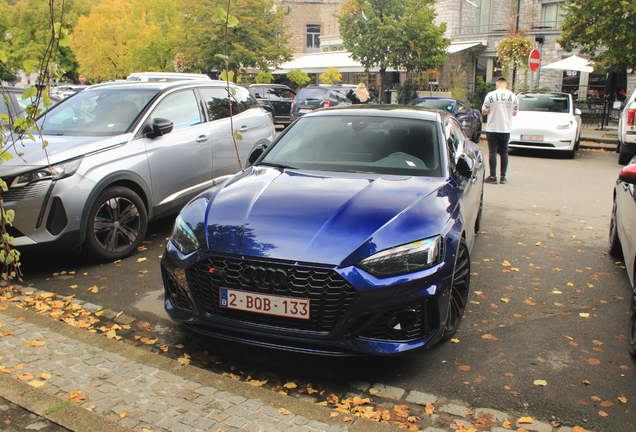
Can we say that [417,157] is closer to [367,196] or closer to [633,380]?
[367,196]

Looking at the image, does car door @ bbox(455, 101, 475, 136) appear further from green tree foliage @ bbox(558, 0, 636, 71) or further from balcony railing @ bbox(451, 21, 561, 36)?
balcony railing @ bbox(451, 21, 561, 36)

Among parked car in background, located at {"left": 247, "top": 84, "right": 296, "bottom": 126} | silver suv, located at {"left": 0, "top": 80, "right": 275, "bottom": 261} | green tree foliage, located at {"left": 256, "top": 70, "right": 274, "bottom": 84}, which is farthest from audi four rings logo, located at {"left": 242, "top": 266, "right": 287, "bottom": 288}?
green tree foliage, located at {"left": 256, "top": 70, "right": 274, "bottom": 84}

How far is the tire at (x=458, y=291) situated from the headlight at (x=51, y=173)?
3603 mm

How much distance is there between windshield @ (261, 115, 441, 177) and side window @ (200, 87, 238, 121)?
2.50 meters

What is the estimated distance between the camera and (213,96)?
7484 mm

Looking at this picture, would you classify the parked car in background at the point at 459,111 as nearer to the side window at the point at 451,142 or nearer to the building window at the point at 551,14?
the side window at the point at 451,142

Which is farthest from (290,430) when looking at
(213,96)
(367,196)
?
(213,96)

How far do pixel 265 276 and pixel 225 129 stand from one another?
4.58 meters

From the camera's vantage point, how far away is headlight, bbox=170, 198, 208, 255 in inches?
137

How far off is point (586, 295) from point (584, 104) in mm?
26683

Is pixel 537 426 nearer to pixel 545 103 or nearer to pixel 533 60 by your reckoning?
pixel 545 103

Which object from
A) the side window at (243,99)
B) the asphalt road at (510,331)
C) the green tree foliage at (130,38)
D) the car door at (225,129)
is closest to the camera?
the asphalt road at (510,331)

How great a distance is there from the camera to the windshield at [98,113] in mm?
6043

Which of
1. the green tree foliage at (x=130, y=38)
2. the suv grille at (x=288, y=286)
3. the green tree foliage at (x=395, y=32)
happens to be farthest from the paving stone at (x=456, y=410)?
the green tree foliage at (x=130, y=38)
